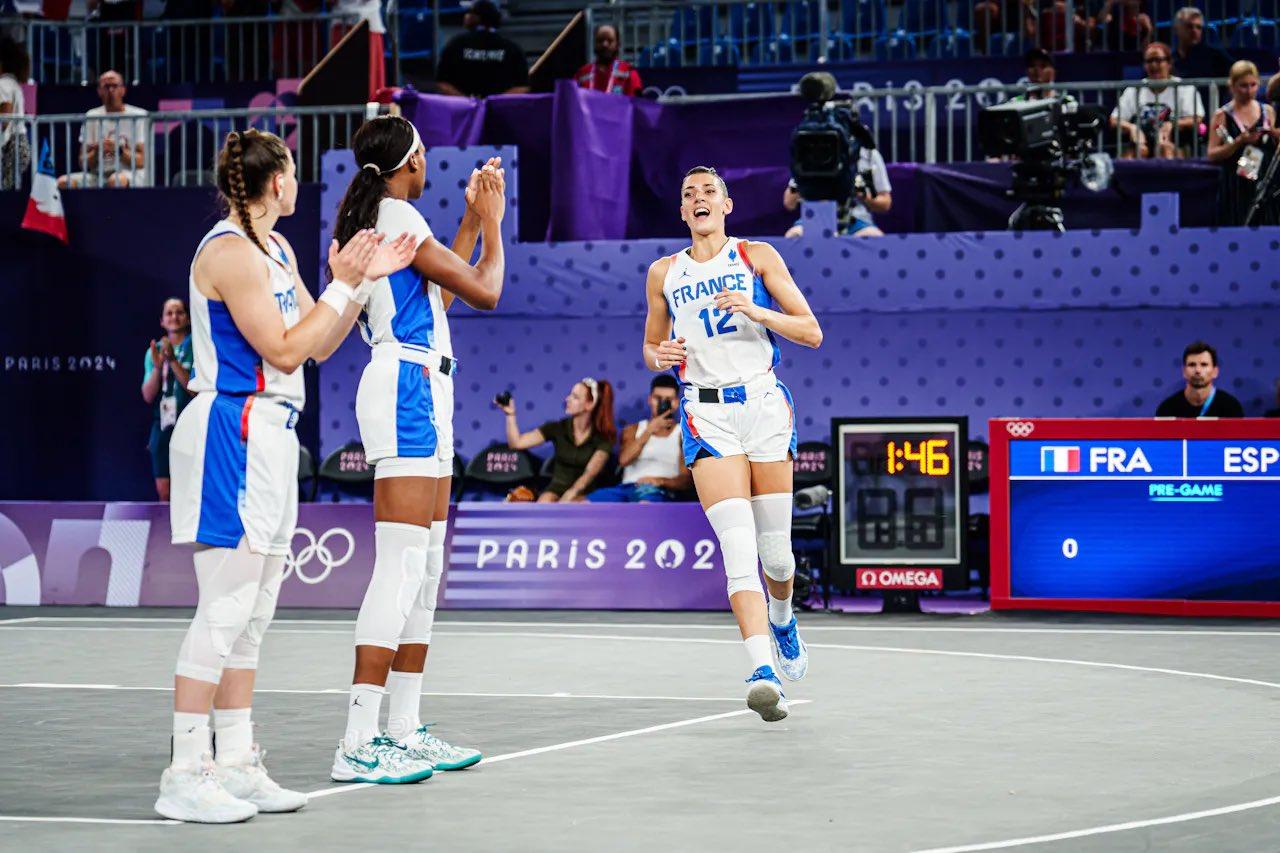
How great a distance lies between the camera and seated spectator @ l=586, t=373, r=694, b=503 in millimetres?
15039

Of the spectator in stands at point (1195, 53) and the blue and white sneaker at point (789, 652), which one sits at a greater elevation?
the spectator in stands at point (1195, 53)

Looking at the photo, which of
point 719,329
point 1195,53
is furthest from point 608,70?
point 719,329

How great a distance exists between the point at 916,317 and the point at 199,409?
1118 centimetres

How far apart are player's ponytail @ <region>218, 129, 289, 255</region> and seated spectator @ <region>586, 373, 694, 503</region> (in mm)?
9041

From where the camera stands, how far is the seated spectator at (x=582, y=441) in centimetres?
1535

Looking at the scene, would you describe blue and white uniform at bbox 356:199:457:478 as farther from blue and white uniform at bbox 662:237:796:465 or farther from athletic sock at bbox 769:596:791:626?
athletic sock at bbox 769:596:791:626

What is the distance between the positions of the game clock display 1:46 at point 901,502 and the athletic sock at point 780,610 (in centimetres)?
494

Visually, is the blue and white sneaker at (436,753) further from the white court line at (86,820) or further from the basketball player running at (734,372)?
the basketball player running at (734,372)

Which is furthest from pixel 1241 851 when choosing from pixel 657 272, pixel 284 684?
pixel 284 684

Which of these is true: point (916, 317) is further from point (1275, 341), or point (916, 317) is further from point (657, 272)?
point (657, 272)

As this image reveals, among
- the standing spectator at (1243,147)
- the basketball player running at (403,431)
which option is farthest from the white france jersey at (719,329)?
the standing spectator at (1243,147)

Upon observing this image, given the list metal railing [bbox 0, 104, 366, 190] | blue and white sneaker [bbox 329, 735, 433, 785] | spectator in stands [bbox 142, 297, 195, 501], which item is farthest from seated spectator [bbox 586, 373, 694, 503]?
blue and white sneaker [bbox 329, 735, 433, 785]

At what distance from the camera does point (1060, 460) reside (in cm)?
1342

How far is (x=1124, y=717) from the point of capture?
323 inches
